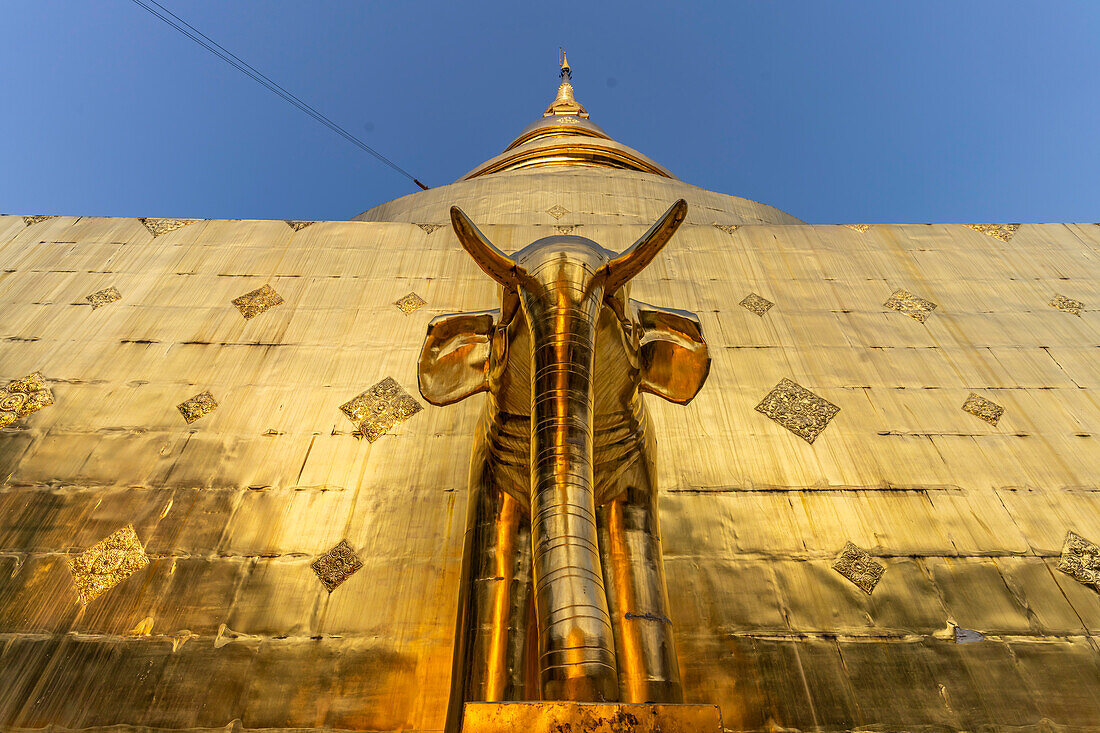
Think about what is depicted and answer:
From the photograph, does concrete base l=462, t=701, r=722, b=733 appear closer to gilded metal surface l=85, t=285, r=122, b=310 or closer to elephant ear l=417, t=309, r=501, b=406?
elephant ear l=417, t=309, r=501, b=406

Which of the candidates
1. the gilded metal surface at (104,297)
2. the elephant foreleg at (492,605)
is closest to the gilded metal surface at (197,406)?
the gilded metal surface at (104,297)

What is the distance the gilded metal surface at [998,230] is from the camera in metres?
4.68

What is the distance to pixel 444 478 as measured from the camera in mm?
3184

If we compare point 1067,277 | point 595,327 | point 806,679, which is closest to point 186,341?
point 595,327

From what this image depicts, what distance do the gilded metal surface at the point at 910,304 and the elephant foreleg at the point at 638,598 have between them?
2941 mm

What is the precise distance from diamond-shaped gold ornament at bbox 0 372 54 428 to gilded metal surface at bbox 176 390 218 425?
0.70 meters

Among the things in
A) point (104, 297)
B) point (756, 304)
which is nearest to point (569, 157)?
point (756, 304)

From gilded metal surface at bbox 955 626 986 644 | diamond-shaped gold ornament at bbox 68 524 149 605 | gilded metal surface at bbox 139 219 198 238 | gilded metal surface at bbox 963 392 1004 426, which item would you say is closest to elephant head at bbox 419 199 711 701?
gilded metal surface at bbox 955 626 986 644

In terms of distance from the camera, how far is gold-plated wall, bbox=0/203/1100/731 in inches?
97.2

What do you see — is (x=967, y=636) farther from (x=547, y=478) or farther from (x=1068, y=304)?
(x=1068, y=304)

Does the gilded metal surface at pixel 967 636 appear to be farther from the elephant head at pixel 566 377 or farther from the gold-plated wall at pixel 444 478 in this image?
the elephant head at pixel 566 377

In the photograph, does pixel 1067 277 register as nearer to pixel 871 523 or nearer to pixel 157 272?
pixel 871 523

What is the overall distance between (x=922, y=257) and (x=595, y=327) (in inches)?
147

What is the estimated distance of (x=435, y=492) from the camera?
3119mm
